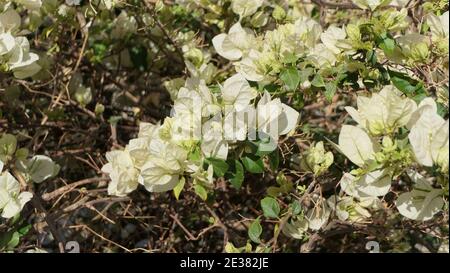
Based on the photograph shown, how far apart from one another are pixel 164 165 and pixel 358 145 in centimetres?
33

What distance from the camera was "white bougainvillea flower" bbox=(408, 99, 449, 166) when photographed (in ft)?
3.08

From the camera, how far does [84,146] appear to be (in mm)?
1772

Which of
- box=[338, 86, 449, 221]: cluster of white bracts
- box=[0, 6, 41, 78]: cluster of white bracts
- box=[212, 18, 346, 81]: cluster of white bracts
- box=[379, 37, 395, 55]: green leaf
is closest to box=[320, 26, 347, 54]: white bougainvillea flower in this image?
box=[212, 18, 346, 81]: cluster of white bracts

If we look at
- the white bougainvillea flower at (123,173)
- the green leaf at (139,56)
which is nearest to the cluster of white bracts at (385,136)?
the white bougainvillea flower at (123,173)

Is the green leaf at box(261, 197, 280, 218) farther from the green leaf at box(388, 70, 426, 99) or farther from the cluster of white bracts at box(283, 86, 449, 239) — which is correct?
the green leaf at box(388, 70, 426, 99)

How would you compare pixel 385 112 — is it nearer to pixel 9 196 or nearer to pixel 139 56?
pixel 9 196

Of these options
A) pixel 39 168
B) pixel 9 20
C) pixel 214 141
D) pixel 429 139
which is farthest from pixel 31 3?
pixel 429 139

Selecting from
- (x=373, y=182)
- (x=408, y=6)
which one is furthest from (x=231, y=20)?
(x=373, y=182)

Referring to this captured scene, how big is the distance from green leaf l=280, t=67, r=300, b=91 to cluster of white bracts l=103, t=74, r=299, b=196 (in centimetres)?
5

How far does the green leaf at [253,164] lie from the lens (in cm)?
116

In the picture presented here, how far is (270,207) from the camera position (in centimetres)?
129

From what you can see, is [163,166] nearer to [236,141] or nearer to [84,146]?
[236,141]

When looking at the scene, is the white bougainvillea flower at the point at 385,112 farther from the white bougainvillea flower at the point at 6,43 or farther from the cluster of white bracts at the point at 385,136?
the white bougainvillea flower at the point at 6,43

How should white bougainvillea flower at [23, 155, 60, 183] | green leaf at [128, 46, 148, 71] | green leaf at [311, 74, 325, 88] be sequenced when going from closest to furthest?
green leaf at [311, 74, 325, 88]
white bougainvillea flower at [23, 155, 60, 183]
green leaf at [128, 46, 148, 71]
